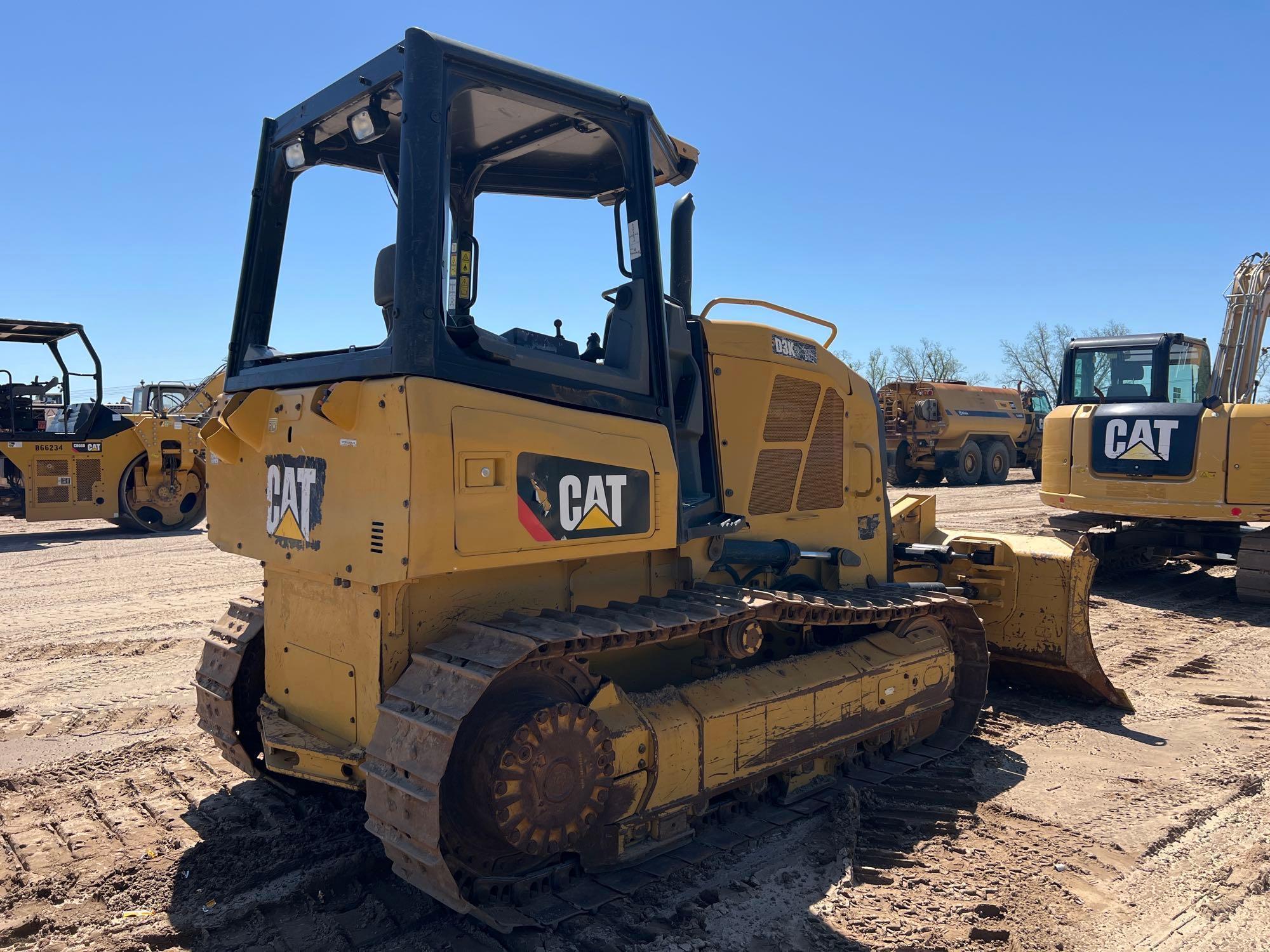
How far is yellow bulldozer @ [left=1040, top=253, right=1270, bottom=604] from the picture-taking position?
9367 millimetres

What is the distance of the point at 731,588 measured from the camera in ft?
13.5

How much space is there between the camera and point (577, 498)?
3469mm

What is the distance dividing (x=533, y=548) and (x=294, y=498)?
1.04 meters

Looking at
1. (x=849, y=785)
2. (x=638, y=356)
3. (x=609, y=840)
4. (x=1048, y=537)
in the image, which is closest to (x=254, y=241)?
(x=638, y=356)

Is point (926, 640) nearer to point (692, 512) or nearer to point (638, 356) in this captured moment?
point (692, 512)

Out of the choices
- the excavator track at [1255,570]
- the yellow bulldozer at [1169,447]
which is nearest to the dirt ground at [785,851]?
the excavator track at [1255,570]

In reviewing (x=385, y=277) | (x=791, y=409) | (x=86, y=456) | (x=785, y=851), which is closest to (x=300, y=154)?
(x=385, y=277)

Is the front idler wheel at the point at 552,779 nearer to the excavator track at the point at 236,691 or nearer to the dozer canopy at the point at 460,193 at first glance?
the dozer canopy at the point at 460,193

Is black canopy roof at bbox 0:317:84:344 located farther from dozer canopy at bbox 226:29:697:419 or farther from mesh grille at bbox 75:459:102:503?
dozer canopy at bbox 226:29:697:419

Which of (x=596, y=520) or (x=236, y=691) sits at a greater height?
(x=596, y=520)

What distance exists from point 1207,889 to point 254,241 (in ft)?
15.9

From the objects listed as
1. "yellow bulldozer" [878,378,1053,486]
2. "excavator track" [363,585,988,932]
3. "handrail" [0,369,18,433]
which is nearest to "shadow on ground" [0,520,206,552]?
"handrail" [0,369,18,433]

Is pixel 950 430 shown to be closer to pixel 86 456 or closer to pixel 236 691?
pixel 86 456

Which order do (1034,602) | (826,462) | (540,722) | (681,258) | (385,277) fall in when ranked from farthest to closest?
(1034,602) → (826,462) → (681,258) → (385,277) → (540,722)
